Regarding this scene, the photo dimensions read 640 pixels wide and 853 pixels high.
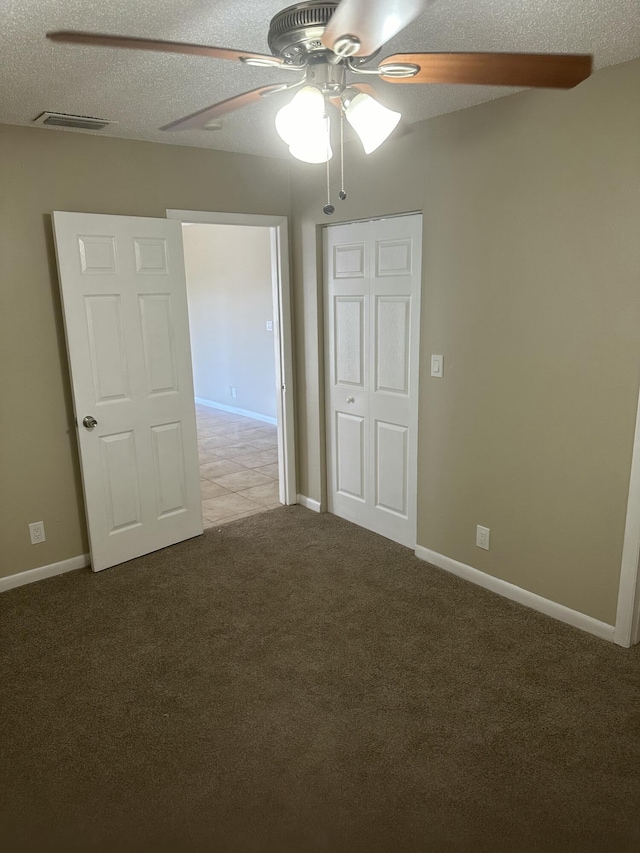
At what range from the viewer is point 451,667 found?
2605 mm

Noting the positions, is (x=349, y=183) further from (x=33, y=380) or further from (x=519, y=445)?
(x=33, y=380)

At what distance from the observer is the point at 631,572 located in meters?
2.62

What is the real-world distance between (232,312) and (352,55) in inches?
236

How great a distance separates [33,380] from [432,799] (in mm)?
2749

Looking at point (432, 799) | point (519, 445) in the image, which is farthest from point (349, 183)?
point (432, 799)

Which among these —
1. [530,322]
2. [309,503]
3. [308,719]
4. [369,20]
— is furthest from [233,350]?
[369,20]

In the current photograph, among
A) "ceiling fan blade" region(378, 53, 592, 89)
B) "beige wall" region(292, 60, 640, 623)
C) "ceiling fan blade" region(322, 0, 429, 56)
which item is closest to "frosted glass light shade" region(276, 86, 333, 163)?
"ceiling fan blade" region(378, 53, 592, 89)

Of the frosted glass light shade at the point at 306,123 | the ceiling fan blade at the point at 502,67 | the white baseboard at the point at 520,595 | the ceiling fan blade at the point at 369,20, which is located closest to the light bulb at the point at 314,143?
the frosted glass light shade at the point at 306,123

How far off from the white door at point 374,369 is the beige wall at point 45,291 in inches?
41.4

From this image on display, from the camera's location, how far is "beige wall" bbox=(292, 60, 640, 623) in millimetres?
2494

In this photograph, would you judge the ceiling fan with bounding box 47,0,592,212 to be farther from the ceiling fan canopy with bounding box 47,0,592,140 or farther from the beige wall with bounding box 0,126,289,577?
the beige wall with bounding box 0,126,289,577

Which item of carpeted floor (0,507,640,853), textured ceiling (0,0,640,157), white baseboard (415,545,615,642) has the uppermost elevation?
textured ceiling (0,0,640,157)

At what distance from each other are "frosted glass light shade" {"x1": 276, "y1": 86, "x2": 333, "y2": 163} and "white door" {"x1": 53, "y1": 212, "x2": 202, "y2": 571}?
1.81 meters

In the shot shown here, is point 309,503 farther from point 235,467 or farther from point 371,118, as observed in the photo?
point 371,118
